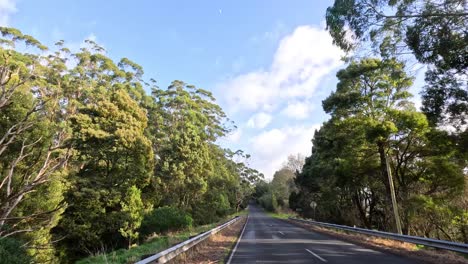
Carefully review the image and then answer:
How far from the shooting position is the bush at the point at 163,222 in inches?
1075

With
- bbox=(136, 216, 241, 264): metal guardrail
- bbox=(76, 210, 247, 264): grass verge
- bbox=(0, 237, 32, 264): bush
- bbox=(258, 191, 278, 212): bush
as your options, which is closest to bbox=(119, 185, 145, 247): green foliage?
bbox=(76, 210, 247, 264): grass verge

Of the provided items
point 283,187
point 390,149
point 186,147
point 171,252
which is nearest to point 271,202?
point 283,187

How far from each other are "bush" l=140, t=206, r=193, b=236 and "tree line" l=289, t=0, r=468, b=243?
14.1 metres

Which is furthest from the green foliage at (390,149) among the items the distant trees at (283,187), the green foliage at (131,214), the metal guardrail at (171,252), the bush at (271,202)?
the bush at (271,202)

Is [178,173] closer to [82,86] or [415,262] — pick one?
[82,86]

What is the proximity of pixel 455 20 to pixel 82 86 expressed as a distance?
104 feet

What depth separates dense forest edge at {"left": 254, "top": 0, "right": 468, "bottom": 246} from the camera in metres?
10.9

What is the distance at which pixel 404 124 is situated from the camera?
21.9 m

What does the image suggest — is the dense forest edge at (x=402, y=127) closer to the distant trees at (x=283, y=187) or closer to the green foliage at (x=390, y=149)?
the green foliage at (x=390, y=149)

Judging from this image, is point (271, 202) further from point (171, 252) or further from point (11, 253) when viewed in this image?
point (11, 253)

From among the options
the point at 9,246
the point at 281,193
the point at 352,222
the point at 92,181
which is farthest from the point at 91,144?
the point at 281,193

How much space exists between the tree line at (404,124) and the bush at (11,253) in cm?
1073

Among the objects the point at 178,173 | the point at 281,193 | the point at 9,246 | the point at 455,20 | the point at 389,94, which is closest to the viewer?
the point at 9,246

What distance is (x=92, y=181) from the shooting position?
2425 cm
